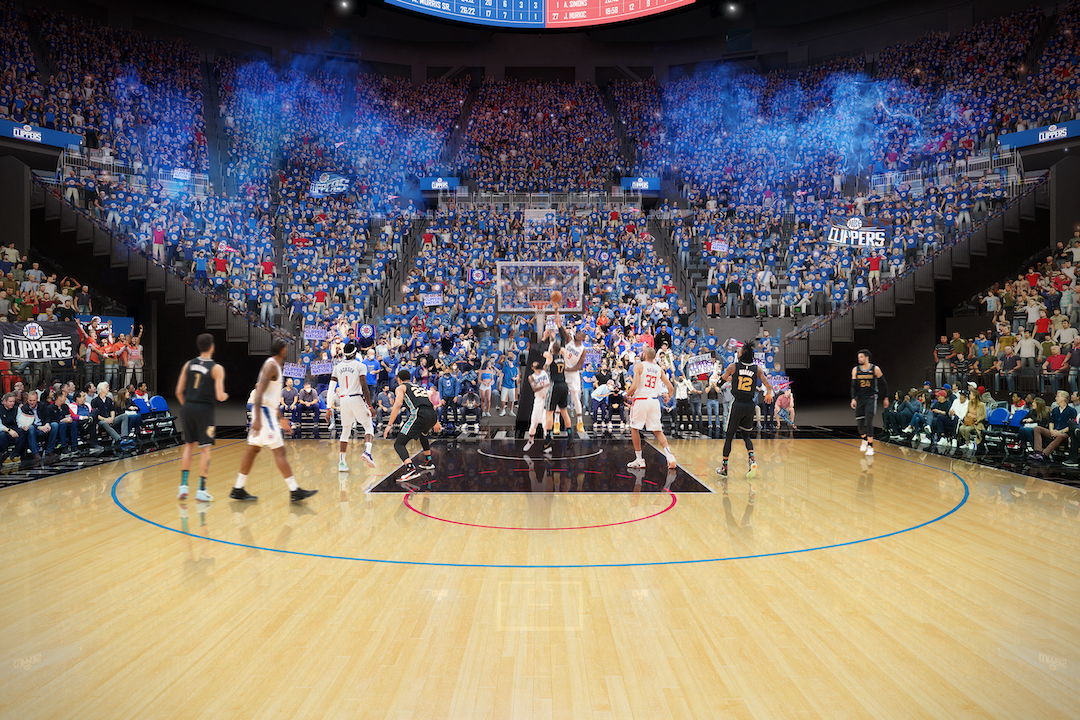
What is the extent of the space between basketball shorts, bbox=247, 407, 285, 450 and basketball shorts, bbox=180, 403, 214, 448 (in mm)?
648

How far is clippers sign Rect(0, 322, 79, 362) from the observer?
44.8ft

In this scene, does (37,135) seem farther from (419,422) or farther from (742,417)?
(742,417)

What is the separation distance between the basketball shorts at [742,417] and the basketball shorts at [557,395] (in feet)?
12.0

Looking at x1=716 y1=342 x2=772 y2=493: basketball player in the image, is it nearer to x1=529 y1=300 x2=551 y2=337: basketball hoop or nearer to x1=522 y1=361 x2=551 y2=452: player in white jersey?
x1=522 y1=361 x2=551 y2=452: player in white jersey

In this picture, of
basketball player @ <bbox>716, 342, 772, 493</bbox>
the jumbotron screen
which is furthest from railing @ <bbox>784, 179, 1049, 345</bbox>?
the jumbotron screen

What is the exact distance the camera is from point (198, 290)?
20688mm

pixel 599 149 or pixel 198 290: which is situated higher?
pixel 599 149

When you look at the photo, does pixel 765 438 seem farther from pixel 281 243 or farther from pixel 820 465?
pixel 281 243

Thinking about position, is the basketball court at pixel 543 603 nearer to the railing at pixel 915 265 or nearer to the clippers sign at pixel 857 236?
the railing at pixel 915 265

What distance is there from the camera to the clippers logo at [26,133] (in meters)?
21.2

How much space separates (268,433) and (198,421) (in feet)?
3.32

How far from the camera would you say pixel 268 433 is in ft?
28.5

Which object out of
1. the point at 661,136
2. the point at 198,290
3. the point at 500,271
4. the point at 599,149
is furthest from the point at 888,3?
the point at 198,290

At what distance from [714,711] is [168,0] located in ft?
127
